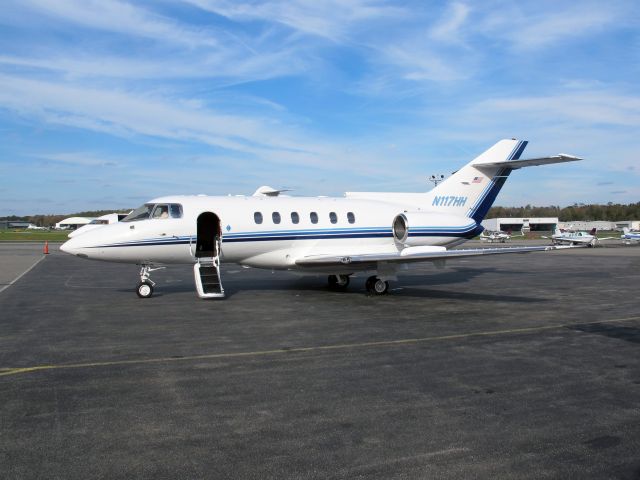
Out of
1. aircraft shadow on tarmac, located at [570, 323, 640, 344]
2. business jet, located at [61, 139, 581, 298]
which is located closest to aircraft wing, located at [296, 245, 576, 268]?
business jet, located at [61, 139, 581, 298]

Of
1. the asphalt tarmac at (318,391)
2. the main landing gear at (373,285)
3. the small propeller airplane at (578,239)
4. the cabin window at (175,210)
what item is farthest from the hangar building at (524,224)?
the asphalt tarmac at (318,391)

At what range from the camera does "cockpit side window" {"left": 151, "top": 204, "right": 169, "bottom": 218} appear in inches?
602

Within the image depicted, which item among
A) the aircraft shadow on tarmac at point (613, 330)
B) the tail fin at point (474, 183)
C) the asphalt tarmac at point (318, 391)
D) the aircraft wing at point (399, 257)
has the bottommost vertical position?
the aircraft shadow on tarmac at point (613, 330)

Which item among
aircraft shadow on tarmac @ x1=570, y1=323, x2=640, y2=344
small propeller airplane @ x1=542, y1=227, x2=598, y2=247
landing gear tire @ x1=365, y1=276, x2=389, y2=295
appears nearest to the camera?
aircraft shadow on tarmac @ x1=570, y1=323, x2=640, y2=344

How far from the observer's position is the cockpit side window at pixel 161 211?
15.3 metres

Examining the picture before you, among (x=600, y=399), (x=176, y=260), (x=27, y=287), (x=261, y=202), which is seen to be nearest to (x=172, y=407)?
(x=600, y=399)

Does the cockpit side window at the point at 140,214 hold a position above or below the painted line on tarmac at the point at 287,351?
above

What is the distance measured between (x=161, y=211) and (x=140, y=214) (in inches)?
22.5

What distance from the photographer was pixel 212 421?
5.70 metres

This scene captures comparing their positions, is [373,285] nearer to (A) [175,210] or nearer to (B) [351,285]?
(B) [351,285]

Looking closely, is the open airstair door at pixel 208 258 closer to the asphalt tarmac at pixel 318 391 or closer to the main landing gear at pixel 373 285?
the asphalt tarmac at pixel 318 391

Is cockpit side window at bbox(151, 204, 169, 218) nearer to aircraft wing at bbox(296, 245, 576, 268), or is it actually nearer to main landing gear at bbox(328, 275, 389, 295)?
aircraft wing at bbox(296, 245, 576, 268)

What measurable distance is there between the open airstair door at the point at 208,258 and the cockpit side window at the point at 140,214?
140 cm

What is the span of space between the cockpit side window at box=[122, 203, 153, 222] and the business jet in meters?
0.03
